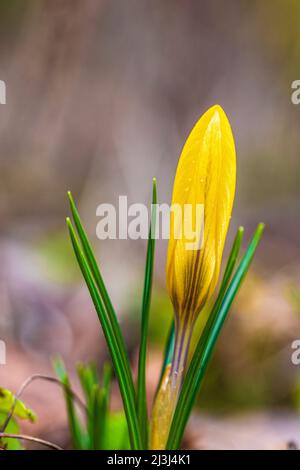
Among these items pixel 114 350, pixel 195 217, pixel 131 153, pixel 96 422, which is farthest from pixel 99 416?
pixel 131 153

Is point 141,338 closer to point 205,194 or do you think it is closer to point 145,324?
point 145,324

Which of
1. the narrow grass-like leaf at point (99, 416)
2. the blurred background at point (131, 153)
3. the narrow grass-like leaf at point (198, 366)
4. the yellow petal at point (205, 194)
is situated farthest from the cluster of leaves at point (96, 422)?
the blurred background at point (131, 153)

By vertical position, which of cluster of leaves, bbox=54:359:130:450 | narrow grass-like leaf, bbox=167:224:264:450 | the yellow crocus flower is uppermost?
the yellow crocus flower

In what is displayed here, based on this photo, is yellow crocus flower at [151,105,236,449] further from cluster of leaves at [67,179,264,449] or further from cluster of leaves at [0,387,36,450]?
cluster of leaves at [0,387,36,450]

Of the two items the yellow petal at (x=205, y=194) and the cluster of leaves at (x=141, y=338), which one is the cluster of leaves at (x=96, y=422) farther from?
the yellow petal at (x=205, y=194)

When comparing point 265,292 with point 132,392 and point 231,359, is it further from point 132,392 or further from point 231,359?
point 132,392

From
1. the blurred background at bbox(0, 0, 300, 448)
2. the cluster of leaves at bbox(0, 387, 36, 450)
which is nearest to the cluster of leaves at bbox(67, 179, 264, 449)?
the cluster of leaves at bbox(0, 387, 36, 450)
